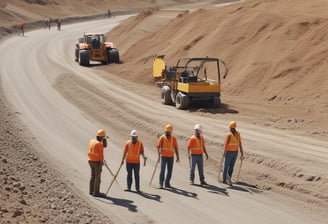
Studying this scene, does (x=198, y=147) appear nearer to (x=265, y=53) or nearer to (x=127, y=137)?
(x=127, y=137)

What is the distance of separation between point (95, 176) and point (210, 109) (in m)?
12.7

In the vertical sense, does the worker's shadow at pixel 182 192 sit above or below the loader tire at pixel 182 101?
below

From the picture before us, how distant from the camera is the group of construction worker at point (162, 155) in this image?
14.9m

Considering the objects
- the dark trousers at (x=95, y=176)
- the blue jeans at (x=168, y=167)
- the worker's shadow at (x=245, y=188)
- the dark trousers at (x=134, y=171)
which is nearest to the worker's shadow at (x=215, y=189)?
the worker's shadow at (x=245, y=188)

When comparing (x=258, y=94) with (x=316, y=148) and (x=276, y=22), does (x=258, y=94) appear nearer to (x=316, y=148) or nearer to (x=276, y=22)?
(x=276, y=22)

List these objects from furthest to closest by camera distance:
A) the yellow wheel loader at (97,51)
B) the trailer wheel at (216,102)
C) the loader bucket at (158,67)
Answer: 1. the yellow wheel loader at (97,51)
2. the loader bucket at (158,67)
3. the trailer wheel at (216,102)

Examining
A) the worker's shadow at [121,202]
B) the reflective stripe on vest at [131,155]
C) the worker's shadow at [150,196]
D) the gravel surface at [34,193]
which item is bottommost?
the worker's shadow at [121,202]

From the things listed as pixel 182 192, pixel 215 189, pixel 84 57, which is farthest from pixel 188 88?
pixel 84 57

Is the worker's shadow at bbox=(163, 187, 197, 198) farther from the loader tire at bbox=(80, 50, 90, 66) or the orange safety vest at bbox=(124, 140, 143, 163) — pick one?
the loader tire at bbox=(80, 50, 90, 66)

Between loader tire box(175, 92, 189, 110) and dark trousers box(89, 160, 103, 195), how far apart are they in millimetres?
12068

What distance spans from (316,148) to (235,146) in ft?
15.2

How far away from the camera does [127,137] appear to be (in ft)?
75.2

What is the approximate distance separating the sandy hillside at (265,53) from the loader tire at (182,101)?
7.55 feet

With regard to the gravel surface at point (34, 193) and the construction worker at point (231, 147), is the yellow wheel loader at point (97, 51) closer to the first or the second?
the gravel surface at point (34, 193)
